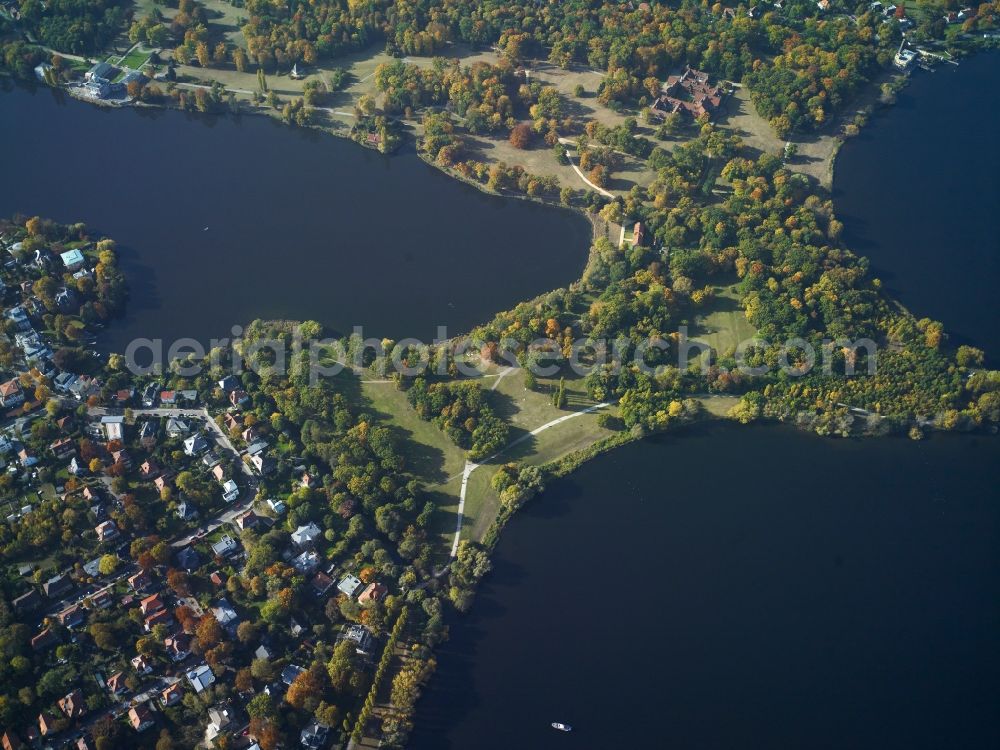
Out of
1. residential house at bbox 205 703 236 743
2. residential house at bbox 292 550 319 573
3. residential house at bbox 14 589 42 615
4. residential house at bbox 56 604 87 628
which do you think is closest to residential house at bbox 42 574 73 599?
residential house at bbox 14 589 42 615

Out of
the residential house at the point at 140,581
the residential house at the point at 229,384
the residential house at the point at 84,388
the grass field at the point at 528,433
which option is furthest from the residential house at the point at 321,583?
the residential house at the point at 84,388

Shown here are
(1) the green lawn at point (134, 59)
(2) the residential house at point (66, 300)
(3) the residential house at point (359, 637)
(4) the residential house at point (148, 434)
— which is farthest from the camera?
(1) the green lawn at point (134, 59)

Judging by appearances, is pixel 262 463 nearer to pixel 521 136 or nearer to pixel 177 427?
pixel 177 427

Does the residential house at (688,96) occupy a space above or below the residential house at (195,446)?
above

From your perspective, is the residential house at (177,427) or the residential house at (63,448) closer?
the residential house at (63,448)

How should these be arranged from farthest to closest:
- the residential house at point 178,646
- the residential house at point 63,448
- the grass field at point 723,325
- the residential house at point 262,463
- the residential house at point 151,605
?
1. the grass field at point 723,325
2. the residential house at point 63,448
3. the residential house at point 262,463
4. the residential house at point 151,605
5. the residential house at point 178,646

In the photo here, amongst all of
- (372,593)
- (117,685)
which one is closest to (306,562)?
(372,593)

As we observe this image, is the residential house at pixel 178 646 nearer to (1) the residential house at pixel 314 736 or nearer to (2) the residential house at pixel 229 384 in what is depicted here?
(1) the residential house at pixel 314 736

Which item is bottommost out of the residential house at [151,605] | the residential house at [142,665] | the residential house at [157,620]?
the residential house at [142,665]
